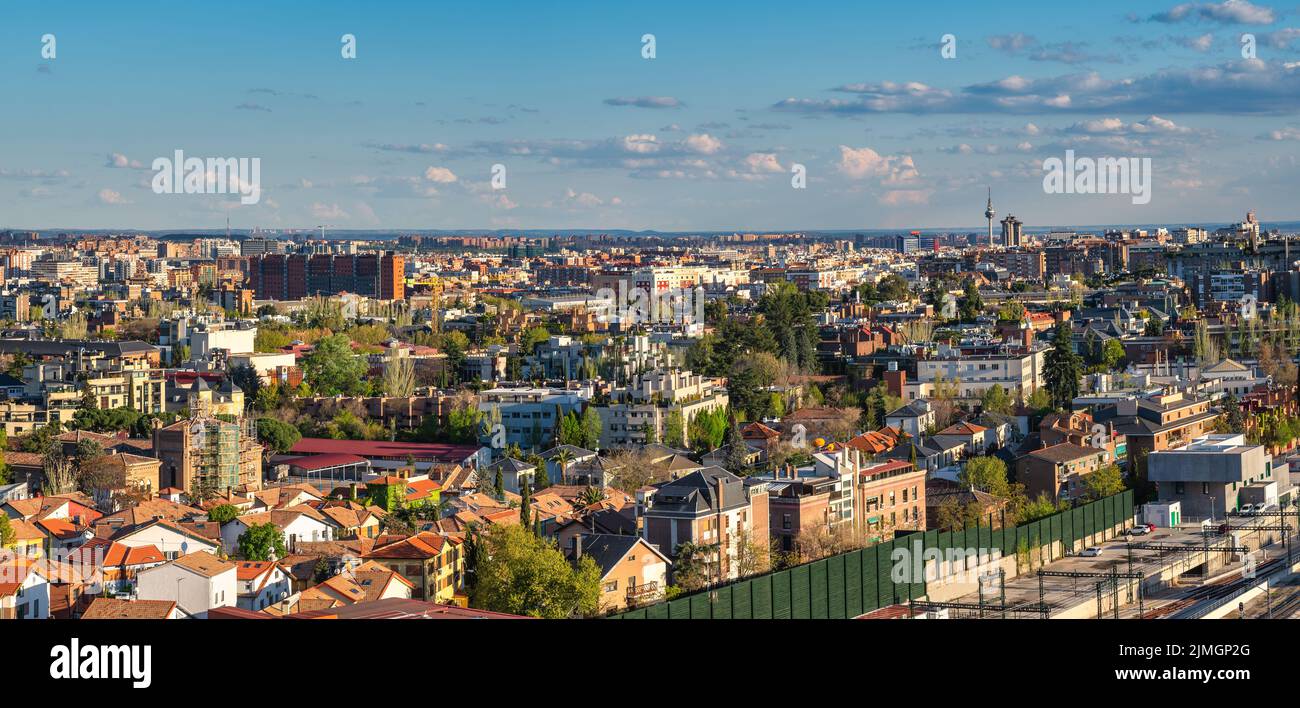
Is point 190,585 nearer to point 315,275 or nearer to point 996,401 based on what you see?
point 996,401

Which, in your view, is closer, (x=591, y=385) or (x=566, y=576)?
(x=566, y=576)

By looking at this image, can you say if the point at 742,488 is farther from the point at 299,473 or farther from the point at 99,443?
the point at 99,443

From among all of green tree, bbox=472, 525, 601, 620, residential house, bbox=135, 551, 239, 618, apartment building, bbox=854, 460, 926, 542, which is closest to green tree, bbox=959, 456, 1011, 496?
apartment building, bbox=854, 460, 926, 542

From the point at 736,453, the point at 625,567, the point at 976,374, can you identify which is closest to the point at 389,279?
the point at 976,374

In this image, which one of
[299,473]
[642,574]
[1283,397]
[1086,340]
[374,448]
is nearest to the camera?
[642,574]

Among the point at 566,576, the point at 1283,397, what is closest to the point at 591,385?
the point at 1283,397

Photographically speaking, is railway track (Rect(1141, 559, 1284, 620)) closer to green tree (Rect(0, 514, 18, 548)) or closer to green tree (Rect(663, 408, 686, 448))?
green tree (Rect(0, 514, 18, 548))
